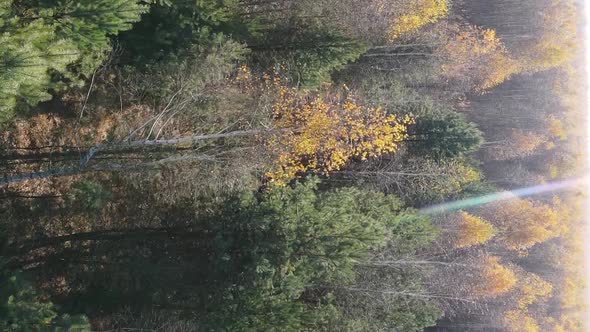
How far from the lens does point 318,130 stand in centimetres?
1544

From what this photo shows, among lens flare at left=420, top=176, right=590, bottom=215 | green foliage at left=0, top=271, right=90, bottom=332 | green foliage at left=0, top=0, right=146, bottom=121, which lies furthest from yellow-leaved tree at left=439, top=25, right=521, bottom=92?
green foliage at left=0, top=271, right=90, bottom=332

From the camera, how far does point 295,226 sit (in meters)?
14.3

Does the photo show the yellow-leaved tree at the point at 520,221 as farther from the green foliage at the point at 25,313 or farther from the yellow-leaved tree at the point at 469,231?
the green foliage at the point at 25,313

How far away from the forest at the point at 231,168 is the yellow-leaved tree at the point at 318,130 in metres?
0.07

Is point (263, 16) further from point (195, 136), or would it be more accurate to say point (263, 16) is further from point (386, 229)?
point (386, 229)

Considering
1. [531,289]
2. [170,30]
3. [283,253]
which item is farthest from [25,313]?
[531,289]

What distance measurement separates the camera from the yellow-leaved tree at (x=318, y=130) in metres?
15.4

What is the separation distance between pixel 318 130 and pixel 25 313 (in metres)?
9.04

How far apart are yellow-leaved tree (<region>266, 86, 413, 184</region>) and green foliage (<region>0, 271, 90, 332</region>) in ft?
22.8

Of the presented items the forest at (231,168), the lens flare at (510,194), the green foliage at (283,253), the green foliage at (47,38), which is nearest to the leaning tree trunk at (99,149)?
the forest at (231,168)

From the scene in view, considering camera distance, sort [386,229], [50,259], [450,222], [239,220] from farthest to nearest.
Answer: [450,222], [386,229], [50,259], [239,220]

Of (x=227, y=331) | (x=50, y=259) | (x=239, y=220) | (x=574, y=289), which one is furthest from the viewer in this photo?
(x=574, y=289)

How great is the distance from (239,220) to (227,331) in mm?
3036

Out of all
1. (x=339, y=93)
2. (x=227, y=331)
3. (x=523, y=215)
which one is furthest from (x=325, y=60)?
(x=523, y=215)
